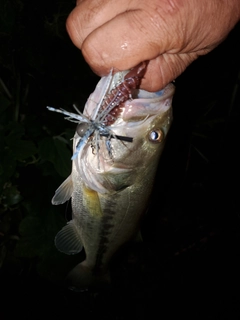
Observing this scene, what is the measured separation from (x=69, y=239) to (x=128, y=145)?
0.89 m

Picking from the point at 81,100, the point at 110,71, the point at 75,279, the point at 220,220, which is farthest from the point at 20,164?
the point at 220,220

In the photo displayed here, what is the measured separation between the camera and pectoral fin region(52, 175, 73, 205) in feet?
5.24

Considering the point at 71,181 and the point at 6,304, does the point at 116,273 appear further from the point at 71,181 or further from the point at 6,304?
the point at 71,181

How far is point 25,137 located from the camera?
2799 millimetres

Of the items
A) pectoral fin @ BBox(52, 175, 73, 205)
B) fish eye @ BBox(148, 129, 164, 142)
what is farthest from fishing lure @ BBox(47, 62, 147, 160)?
pectoral fin @ BBox(52, 175, 73, 205)

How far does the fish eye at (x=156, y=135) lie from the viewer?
1355 mm

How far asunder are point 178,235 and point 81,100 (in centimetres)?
238

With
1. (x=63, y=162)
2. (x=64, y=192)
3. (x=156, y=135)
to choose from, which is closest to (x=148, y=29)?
(x=156, y=135)

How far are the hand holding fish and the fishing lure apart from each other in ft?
0.13

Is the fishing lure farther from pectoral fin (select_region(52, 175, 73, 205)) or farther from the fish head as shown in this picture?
pectoral fin (select_region(52, 175, 73, 205))

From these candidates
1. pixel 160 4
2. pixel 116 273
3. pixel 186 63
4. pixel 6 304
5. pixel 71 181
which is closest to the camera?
pixel 160 4

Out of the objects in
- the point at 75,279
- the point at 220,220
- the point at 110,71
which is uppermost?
the point at 110,71

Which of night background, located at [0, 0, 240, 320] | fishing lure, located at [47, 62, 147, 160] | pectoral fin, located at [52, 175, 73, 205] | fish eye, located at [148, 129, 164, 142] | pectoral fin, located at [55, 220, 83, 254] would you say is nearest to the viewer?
fishing lure, located at [47, 62, 147, 160]

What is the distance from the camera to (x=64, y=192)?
5.29 feet
